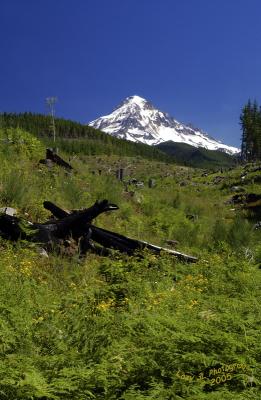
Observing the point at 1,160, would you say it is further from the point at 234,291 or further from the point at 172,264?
the point at 234,291

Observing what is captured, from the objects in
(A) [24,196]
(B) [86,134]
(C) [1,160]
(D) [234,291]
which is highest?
(B) [86,134]

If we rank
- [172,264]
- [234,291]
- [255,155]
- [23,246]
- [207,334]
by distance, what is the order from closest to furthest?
[207,334] → [234,291] → [23,246] → [172,264] → [255,155]

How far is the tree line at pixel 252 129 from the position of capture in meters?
84.2

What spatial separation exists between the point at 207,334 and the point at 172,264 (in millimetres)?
4321

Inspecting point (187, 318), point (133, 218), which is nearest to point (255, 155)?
point (133, 218)

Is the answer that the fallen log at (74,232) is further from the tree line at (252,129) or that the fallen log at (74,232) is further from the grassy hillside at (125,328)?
the tree line at (252,129)

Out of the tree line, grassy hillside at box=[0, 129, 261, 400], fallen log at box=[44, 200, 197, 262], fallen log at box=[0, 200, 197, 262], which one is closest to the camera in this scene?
grassy hillside at box=[0, 129, 261, 400]

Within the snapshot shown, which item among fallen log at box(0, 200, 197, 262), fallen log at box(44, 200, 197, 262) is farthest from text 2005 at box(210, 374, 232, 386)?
fallen log at box(44, 200, 197, 262)

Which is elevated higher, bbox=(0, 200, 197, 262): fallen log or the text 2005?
bbox=(0, 200, 197, 262): fallen log

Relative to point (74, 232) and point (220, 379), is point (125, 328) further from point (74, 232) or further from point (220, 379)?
point (74, 232)

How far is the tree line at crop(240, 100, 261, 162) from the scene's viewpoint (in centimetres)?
8425

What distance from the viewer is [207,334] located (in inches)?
164

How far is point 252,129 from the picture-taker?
8506 cm

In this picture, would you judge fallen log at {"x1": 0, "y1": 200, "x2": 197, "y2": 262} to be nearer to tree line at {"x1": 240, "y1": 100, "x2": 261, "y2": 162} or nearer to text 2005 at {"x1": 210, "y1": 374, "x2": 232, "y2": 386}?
text 2005 at {"x1": 210, "y1": 374, "x2": 232, "y2": 386}
